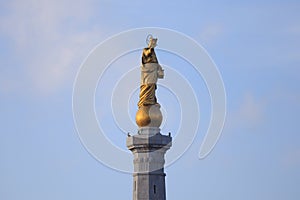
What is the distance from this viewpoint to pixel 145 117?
6975cm

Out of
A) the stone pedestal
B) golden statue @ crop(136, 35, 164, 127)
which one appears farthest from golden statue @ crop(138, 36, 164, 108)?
the stone pedestal

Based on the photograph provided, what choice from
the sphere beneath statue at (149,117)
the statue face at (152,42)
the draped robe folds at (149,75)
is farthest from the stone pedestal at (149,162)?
the statue face at (152,42)

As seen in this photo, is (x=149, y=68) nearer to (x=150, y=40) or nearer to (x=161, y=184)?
(x=150, y=40)

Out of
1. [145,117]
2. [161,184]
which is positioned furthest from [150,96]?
[161,184]

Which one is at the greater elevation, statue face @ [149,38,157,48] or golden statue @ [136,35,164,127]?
statue face @ [149,38,157,48]

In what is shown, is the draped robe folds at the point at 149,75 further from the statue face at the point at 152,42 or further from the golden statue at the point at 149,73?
the statue face at the point at 152,42

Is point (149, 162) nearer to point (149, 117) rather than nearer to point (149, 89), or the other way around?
point (149, 117)

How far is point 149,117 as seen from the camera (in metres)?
69.7

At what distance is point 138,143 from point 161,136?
1751mm

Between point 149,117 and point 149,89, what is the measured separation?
234 centimetres

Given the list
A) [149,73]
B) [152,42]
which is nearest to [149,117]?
[149,73]

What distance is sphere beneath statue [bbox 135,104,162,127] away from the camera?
69688 mm

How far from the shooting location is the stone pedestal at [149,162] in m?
69.0

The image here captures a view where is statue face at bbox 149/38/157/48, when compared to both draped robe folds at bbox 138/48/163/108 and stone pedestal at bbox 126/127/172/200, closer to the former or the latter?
draped robe folds at bbox 138/48/163/108
